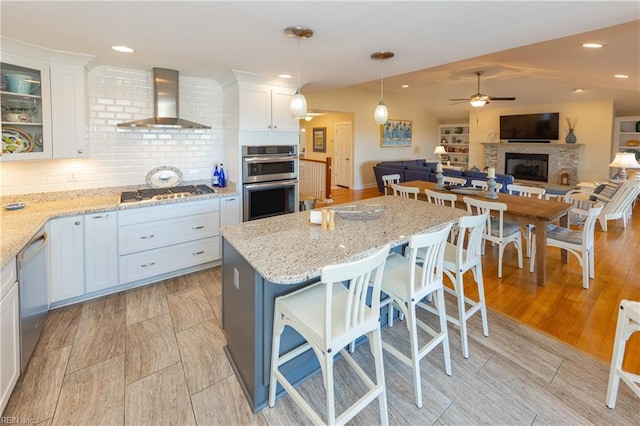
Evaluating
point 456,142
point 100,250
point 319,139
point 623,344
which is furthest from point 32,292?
point 456,142

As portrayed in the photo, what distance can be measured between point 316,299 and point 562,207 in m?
3.27

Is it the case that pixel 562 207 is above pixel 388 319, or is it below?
above

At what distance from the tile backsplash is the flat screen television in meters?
9.03

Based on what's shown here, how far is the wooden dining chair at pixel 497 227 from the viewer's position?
345 cm

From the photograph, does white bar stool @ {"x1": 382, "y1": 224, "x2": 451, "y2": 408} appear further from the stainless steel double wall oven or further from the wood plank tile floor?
the stainless steel double wall oven

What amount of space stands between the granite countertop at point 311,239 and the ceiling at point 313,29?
138cm

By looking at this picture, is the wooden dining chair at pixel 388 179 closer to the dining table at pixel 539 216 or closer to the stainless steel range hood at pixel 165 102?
the dining table at pixel 539 216

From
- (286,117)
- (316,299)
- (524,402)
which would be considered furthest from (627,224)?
(316,299)

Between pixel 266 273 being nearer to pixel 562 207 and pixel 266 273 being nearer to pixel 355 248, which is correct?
pixel 355 248

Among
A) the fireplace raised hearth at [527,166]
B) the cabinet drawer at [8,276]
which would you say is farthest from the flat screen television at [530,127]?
the cabinet drawer at [8,276]

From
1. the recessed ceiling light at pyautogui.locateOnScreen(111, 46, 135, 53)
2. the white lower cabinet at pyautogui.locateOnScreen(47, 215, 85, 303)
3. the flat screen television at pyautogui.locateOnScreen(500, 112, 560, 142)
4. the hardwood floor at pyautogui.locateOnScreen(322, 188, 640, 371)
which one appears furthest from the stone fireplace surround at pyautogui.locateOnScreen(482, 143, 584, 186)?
the white lower cabinet at pyautogui.locateOnScreen(47, 215, 85, 303)

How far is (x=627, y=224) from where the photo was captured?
5809 millimetres

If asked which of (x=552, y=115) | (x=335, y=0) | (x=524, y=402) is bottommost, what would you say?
(x=524, y=402)

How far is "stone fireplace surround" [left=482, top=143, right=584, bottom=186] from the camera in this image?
29.1ft
